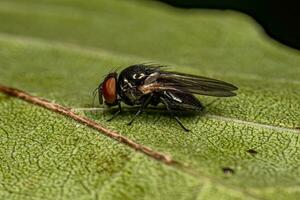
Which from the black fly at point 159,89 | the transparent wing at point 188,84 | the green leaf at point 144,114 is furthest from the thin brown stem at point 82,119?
the transparent wing at point 188,84

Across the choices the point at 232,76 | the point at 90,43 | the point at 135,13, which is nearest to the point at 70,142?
the point at 232,76

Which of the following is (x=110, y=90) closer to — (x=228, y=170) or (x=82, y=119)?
(x=82, y=119)

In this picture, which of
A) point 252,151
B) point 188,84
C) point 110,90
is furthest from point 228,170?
point 110,90

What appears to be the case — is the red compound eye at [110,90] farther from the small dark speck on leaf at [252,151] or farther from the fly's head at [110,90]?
the small dark speck on leaf at [252,151]

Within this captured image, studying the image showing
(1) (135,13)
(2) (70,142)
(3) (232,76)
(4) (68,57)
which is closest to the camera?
(2) (70,142)

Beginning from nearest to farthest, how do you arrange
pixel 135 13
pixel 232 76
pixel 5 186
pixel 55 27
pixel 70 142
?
1. pixel 5 186
2. pixel 70 142
3. pixel 232 76
4. pixel 55 27
5. pixel 135 13

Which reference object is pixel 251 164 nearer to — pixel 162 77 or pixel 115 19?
pixel 162 77

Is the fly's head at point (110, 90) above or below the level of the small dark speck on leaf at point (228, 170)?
below
